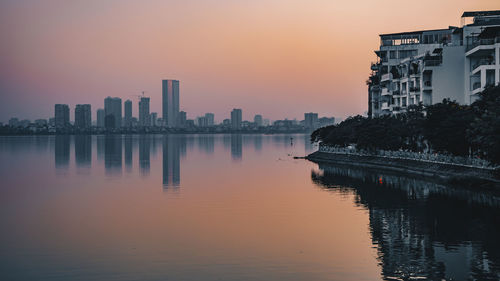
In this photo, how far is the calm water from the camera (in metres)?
29.7

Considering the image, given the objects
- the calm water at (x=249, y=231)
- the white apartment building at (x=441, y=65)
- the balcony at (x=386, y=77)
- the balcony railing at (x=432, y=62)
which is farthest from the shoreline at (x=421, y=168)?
the balcony at (x=386, y=77)

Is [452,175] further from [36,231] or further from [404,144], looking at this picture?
[36,231]

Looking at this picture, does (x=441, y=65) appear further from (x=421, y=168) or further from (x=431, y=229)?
(x=431, y=229)

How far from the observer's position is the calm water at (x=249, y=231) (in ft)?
97.3

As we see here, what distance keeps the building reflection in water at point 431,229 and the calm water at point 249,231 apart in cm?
8

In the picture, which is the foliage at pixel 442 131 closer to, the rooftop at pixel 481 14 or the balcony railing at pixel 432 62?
the balcony railing at pixel 432 62

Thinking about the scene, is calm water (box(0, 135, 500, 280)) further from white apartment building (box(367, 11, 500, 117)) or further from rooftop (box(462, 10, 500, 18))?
rooftop (box(462, 10, 500, 18))

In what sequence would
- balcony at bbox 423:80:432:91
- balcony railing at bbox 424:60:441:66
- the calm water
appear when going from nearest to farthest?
the calm water
balcony railing at bbox 424:60:441:66
balcony at bbox 423:80:432:91

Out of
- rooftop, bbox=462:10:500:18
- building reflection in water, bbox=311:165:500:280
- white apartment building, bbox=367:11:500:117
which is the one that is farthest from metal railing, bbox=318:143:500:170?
rooftop, bbox=462:10:500:18

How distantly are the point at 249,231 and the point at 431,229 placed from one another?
12.3 m

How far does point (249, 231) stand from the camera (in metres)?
40.2

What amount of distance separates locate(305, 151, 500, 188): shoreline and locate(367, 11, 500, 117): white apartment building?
38.8ft

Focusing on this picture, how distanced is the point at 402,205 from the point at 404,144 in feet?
127

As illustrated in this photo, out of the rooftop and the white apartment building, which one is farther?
the rooftop
